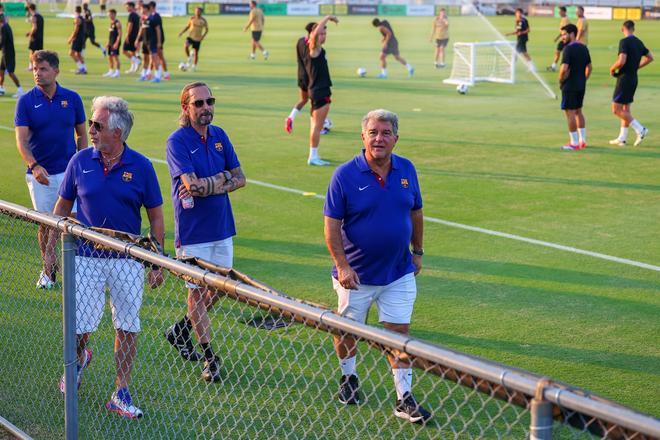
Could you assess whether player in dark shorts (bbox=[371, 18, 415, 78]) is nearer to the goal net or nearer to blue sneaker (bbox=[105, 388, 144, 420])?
the goal net

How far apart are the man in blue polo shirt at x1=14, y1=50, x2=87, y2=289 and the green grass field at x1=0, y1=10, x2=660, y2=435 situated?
73cm

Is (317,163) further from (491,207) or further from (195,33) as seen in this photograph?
(195,33)

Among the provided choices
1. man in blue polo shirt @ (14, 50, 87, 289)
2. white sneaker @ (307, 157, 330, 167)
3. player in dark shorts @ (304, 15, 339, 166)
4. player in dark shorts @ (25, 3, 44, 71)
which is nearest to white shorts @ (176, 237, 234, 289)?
man in blue polo shirt @ (14, 50, 87, 289)

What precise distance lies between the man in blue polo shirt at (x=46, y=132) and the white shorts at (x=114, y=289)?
2445 mm

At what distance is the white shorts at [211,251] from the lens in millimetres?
7043

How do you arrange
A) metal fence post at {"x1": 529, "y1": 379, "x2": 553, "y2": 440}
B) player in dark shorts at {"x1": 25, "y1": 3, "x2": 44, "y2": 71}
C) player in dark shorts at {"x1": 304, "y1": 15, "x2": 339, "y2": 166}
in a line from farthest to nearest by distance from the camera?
player in dark shorts at {"x1": 25, "y1": 3, "x2": 44, "y2": 71} < player in dark shorts at {"x1": 304, "y1": 15, "x2": 339, "y2": 166} < metal fence post at {"x1": 529, "y1": 379, "x2": 553, "y2": 440}

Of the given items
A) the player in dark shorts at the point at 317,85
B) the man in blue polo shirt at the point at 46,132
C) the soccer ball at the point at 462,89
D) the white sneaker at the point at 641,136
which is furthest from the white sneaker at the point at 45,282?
the soccer ball at the point at 462,89

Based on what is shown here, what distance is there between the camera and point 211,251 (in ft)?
23.5

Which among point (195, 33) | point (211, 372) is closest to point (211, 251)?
point (211, 372)

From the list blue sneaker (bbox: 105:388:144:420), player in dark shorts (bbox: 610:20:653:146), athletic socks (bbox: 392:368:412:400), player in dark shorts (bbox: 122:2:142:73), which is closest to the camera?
athletic socks (bbox: 392:368:412:400)

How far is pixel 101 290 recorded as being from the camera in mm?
6254

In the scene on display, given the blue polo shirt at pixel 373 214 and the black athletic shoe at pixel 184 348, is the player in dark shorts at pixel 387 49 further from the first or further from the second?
the blue polo shirt at pixel 373 214

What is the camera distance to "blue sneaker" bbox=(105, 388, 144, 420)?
6.16 meters

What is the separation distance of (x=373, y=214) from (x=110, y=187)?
5.99 ft
